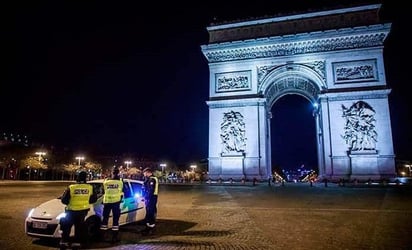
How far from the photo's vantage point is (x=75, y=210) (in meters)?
5.95

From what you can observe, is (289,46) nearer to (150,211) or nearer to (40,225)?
(150,211)

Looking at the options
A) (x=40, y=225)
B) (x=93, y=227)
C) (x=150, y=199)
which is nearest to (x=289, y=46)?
(x=150, y=199)

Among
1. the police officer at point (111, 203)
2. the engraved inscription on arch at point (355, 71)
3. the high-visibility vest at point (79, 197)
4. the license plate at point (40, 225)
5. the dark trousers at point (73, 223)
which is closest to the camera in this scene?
the dark trousers at point (73, 223)

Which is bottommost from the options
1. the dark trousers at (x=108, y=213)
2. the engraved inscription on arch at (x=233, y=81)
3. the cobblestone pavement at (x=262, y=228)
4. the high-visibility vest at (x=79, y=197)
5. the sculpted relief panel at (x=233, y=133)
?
the cobblestone pavement at (x=262, y=228)

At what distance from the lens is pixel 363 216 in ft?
32.0

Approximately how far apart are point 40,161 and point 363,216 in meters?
44.2

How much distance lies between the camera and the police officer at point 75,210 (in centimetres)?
585

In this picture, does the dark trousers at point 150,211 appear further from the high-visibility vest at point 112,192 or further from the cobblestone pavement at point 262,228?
the high-visibility vest at point 112,192

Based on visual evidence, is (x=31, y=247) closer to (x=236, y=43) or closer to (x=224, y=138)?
(x=224, y=138)

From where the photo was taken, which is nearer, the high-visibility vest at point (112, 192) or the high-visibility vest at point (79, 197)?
the high-visibility vest at point (79, 197)

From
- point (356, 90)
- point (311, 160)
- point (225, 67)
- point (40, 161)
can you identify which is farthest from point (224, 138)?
point (311, 160)

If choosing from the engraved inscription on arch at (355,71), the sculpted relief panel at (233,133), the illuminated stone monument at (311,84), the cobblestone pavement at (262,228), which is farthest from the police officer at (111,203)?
the engraved inscription on arch at (355,71)

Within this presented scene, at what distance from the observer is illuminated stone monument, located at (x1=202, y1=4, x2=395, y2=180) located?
83.3 ft

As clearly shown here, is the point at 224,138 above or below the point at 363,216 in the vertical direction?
above
